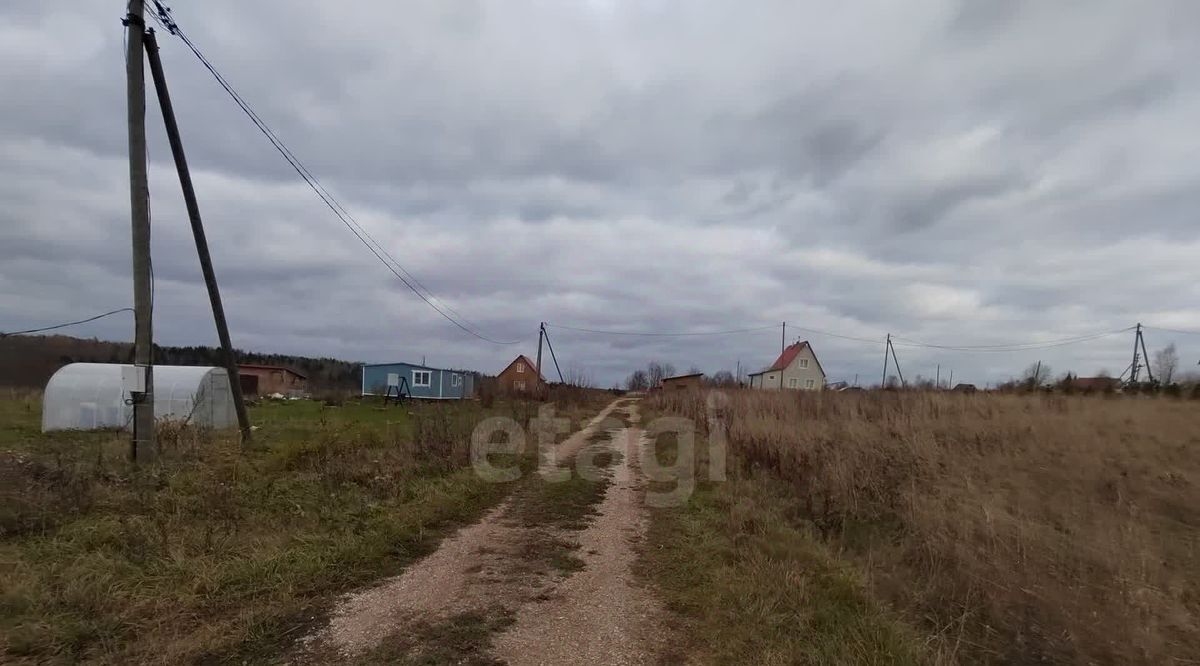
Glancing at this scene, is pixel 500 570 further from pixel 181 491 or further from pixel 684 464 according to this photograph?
pixel 684 464

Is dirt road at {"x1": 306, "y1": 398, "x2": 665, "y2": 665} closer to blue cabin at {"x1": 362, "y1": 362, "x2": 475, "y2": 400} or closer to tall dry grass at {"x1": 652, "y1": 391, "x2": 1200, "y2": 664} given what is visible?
tall dry grass at {"x1": 652, "y1": 391, "x2": 1200, "y2": 664}

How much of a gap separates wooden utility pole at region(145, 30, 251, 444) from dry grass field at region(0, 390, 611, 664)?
5.08 feet

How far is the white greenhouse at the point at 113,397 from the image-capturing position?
54.4 feet

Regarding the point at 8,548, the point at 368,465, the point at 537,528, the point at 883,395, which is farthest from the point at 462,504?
the point at 883,395

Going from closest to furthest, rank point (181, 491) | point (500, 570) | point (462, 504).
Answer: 1. point (500, 570)
2. point (181, 491)
3. point (462, 504)

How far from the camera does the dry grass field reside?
12.9 feet

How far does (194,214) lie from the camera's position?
10.9 m

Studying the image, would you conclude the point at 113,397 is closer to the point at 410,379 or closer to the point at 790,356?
the point at 410,379

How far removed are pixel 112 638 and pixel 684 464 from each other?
1057cm

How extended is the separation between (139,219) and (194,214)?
8.25 feet

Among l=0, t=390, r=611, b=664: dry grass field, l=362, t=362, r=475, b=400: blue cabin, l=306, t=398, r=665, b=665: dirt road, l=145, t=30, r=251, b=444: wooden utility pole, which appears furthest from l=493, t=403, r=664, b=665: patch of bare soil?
l=362, t=362, r=475, b=400: blue cabin

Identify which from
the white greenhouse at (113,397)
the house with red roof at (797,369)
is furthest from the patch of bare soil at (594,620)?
the house with red roof at (797,369)

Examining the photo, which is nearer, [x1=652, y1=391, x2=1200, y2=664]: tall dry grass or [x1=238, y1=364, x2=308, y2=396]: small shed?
[x1=652, y1=391, x2=1200, y2=664]: tall dry grass

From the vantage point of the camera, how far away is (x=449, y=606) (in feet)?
15.3
